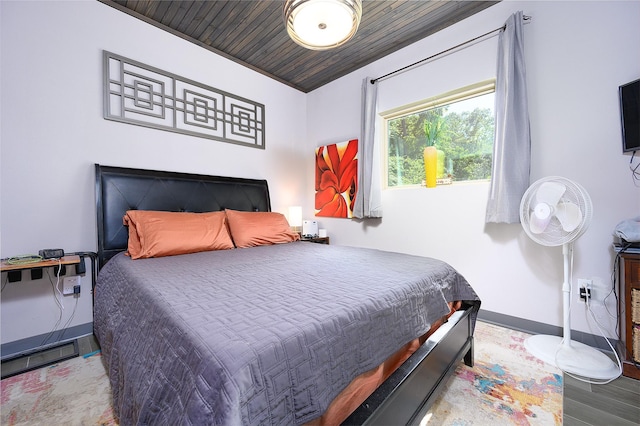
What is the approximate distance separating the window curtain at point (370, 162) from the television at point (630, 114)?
1.80 m

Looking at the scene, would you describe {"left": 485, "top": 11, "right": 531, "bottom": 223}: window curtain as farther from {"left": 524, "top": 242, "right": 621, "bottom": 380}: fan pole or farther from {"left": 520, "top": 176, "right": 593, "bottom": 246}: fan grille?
{"left": 524, "top": 242, "right": 621, "bottom": 380}: fan pole

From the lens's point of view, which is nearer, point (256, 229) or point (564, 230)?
A: point (564, 230)

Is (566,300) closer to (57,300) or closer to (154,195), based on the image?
(154,195)

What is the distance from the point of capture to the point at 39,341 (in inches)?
72.1

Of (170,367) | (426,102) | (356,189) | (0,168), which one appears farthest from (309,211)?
(170,367)

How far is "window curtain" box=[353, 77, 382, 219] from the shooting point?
9.47 feet

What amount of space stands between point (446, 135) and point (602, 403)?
2140 millimetres

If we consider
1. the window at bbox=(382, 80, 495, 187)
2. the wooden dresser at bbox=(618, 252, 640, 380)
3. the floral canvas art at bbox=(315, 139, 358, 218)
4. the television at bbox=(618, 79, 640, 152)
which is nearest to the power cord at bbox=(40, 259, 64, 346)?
the floral canvas art at bbox=(315, 139, 358, 218)

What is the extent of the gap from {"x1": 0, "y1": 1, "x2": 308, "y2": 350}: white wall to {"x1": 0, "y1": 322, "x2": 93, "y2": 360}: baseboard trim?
0.13ft

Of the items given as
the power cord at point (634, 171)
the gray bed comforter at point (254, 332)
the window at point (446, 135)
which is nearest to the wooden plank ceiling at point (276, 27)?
the window at point (446, 135)

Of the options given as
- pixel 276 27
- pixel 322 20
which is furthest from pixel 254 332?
pixel 276 27

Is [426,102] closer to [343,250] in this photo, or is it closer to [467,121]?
[467,121]

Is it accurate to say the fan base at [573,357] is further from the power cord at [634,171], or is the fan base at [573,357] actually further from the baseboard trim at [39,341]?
the baseboard trim at [39,341]

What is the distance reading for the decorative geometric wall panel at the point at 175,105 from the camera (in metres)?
2.18
